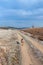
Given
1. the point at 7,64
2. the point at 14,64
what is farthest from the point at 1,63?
the point at 14,64

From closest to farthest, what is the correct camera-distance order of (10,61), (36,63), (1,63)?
(1,63) → (10,61) → (36,63)

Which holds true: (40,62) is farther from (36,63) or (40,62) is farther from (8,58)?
(8,58)

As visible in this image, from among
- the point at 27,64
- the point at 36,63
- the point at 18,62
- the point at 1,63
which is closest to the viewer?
the point at 1,63

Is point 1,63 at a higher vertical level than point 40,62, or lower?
higher

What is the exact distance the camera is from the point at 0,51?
711 inches

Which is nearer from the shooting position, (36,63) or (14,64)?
(14,64)

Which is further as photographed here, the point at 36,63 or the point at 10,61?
the point at 36,63

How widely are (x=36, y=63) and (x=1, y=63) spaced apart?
17.7 ft

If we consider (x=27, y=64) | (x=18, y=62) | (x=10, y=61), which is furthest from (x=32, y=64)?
(x=10, y=61)

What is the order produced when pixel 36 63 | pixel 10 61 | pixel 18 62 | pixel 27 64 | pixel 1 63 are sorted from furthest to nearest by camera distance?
pixel 36 63, pixel 27 64, pixel 18 62, pixel 10 61, pixel 1 63

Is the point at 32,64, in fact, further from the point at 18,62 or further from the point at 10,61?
the point at 10,61

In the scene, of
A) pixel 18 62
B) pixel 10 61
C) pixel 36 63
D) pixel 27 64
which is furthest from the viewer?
pixel 36 63

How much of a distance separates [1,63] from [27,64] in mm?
3995

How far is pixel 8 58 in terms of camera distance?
15945 millimetres
